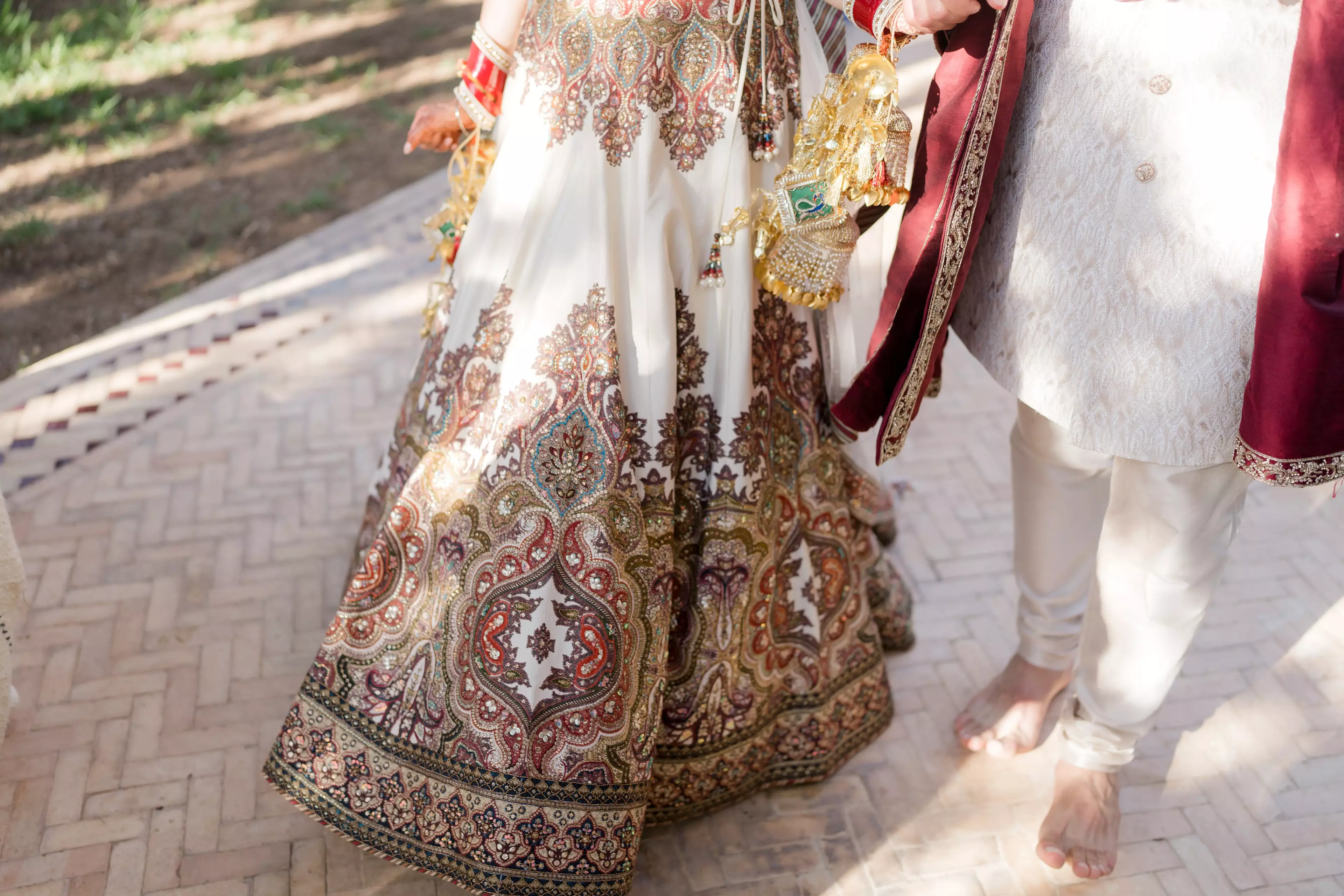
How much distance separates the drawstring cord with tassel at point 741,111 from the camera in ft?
6.39

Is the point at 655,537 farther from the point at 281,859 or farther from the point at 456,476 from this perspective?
the point at 281,859

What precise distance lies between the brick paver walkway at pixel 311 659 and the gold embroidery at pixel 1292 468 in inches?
40.6

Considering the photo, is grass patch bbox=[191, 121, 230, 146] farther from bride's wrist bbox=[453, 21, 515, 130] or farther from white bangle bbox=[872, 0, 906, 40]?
white bangle bbox=[872, 0, 906, 40]

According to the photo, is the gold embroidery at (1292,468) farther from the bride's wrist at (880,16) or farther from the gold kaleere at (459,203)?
the gold kaleere at (459,203)

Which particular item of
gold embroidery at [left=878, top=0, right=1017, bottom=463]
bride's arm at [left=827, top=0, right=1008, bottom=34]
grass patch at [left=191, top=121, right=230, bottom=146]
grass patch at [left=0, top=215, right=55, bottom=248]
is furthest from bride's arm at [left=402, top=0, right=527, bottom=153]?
grass patch at [left=191, top=121, right=230, bottom=146]

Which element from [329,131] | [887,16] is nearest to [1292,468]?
[887,16]

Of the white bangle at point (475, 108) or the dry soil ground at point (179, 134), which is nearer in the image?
the white bangle at point (475, 108)

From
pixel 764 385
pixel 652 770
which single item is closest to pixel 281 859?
pixel 652 770

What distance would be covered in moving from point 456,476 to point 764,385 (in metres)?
0.62

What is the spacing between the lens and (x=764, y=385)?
7.18 ft

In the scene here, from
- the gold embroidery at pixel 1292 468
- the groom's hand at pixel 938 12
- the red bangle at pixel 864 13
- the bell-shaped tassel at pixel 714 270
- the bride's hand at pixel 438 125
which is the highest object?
the groom's hand at pixel 938 12

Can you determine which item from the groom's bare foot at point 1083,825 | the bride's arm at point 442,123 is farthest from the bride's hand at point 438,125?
the groom's bare foot at point 1083,825

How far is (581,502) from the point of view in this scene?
2.03 metres

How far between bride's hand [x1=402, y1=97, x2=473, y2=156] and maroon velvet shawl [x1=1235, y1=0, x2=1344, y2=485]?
4.83 feet
